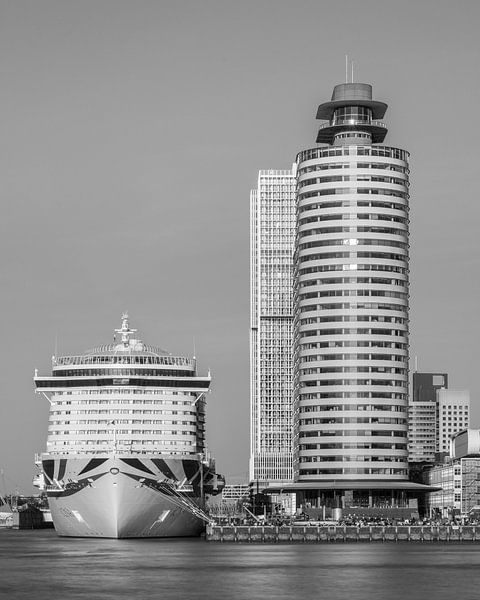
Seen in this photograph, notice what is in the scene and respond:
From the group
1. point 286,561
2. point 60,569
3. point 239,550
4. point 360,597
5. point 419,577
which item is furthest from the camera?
point 239,550

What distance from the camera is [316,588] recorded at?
129250 millimetres

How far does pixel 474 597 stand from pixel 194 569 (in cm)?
3651

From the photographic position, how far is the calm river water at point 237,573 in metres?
125

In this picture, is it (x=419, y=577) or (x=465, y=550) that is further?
(x=465, y=550)

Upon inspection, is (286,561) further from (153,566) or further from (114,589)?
(114,589)

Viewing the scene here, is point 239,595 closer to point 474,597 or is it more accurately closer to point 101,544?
point 474,597

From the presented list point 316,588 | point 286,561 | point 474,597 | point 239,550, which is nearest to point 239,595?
point 316,588

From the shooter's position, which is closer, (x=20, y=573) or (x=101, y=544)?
(x=20, y=573)

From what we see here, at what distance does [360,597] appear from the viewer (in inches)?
4793

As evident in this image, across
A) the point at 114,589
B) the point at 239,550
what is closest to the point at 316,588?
the point at 114,589

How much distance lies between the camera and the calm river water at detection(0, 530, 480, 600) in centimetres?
12488

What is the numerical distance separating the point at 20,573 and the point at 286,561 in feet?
98.5

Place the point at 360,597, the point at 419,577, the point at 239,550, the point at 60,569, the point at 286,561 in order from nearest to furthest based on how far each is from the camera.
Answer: the point at 360,597 < the point at 419,577 < the point at 60,569 < the point at 286,561 < the point at 239,550

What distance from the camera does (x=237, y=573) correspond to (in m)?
145
